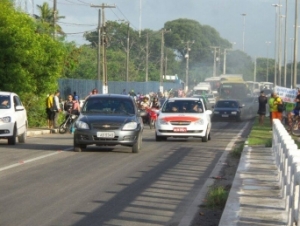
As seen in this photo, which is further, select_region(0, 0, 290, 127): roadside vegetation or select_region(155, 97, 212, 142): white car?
select_region(0, 0, 290, 127): roadside vegetation

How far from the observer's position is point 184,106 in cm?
3162

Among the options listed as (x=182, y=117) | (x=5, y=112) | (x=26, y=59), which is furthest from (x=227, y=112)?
(x=5, y=112)

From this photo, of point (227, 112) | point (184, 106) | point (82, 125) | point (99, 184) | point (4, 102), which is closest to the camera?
point (99, 184)

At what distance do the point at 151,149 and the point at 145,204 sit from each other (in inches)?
507

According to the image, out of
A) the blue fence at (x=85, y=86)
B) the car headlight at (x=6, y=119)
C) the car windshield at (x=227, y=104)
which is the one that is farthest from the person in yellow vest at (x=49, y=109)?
the car windshield at (x=227, y=104)

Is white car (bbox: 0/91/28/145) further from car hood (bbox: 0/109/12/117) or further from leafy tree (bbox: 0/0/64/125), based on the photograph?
leafy tree (bbox: 0/0/64/125)

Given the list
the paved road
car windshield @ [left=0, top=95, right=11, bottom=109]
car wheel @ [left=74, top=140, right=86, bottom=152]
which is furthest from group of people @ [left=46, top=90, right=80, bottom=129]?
car wheel @ [left=74, top=140, right=86, bottom=152]

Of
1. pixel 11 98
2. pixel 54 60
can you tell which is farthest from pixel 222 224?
pixel 54 60

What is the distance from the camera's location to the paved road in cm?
1206

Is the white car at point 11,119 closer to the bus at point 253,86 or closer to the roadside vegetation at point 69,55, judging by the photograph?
the roadside vegetation at point 69,55

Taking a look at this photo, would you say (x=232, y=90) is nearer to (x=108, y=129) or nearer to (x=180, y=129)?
(x=180, y=129)

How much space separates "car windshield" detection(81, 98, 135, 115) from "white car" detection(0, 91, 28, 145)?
2.71 meters

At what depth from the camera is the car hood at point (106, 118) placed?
78.5ft

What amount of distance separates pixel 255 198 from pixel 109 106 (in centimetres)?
1214
